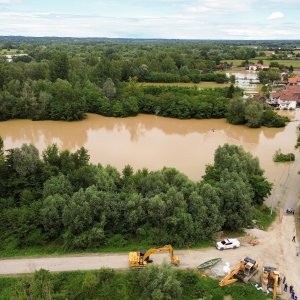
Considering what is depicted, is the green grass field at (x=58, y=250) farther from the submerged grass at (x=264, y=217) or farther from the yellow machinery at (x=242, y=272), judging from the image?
the submerged grass at (x=264, y=217)

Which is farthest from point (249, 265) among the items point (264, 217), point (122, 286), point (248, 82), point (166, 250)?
point (248, 82)

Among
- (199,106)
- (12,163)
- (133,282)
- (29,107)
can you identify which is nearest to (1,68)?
(29,107)

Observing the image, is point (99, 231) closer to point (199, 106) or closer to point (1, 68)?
point (199, 106)

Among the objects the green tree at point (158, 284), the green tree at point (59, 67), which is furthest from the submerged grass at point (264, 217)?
the green tree at point (59, 67)

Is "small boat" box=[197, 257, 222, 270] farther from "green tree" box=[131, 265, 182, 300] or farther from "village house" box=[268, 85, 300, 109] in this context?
"village house" box=[268, 85, 300, 109]

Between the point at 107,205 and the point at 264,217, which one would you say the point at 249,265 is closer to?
the point at 264,217
